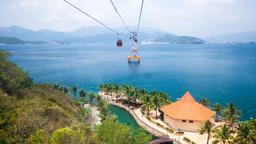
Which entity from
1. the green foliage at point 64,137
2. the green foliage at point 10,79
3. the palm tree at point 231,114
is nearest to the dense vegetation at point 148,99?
the palm tree at point 231,114

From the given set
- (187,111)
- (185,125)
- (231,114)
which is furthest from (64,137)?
(231,114)

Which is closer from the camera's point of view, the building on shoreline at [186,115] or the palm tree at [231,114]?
the palm tree at [231,114]

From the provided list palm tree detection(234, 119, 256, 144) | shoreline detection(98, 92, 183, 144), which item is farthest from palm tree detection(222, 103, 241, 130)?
palm tree detection(234, 119, 256, 144)

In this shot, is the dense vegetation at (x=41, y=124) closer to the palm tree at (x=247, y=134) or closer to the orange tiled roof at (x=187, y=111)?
the palm tree at (x=247, y=134)

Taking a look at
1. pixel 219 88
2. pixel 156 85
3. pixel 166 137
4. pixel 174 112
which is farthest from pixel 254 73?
pixel 166 137

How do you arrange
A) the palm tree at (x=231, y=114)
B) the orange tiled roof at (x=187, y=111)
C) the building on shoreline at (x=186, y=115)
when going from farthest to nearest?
the orange tiled roof at (x=187, y=111) → the building on shoreline at (x=186, y=115) → the palm tree at (x=231, y=114)

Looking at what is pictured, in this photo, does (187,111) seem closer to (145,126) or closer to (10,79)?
(145,126)

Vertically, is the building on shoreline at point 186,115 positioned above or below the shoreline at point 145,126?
above

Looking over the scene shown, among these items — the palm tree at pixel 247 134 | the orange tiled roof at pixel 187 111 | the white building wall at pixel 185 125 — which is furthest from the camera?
the orange tiled roof at pixel 187 111
